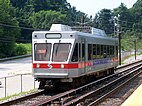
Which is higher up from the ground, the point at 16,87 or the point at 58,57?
the point at 58,57

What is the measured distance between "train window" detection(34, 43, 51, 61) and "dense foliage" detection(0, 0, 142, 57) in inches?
2417

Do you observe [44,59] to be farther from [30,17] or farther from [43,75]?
[30,17]

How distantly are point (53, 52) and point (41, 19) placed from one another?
111220 mm

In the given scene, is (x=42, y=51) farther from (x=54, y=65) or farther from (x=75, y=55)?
(x=75, y=55)

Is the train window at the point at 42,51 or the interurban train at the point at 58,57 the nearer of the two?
the interurban train at the point at 58,57

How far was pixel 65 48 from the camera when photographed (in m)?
19.6

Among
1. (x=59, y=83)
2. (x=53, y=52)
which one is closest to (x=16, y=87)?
(x=59, y=83)

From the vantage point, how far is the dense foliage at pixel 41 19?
85562 millimetres

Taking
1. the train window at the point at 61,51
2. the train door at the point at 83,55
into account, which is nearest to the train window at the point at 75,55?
the train window at the point at 61,51

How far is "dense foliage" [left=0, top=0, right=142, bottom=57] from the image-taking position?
281 ft

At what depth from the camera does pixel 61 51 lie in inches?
773

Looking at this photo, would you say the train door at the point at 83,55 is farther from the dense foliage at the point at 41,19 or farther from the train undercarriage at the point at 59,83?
the dense foliage at the point at 41,19

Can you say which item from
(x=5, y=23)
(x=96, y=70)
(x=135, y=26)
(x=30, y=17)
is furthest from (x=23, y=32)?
(x=96, y=70)

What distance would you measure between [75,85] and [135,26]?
508 ft
